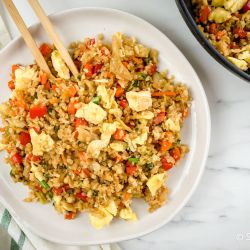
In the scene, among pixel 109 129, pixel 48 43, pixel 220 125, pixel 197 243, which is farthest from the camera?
pixel 197 243

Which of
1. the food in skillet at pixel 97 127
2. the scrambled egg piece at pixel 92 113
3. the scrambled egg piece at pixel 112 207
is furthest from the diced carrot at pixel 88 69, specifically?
the scrambled egg piece at pixel 112 207

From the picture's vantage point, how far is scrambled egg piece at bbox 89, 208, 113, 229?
1.51 meters

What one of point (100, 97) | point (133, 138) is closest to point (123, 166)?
point (133, 138)

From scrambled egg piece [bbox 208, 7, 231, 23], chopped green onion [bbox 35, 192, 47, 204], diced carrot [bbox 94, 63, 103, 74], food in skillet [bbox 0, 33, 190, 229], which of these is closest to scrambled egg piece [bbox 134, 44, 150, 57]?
food in skillet [bbox 0, 33, 190, 229]

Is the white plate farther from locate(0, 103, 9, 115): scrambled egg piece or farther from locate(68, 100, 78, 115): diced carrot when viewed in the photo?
locate(68, 100, 78, 115): diced carrot

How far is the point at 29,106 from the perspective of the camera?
57.7 inches

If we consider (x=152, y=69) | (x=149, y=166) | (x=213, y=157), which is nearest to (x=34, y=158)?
(x=149, y=166)

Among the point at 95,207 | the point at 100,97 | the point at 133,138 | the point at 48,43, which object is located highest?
the point at 48,43

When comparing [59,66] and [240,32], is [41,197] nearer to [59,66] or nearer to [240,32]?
[59,66]

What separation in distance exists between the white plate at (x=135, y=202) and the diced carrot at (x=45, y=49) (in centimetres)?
2

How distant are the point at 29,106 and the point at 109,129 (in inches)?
10.8

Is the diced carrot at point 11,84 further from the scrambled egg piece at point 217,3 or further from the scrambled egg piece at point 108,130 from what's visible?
the scrambled egg piece at point 217,3

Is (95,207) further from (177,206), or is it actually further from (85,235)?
(177,206)

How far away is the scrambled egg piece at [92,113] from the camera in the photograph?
4.60 ft
